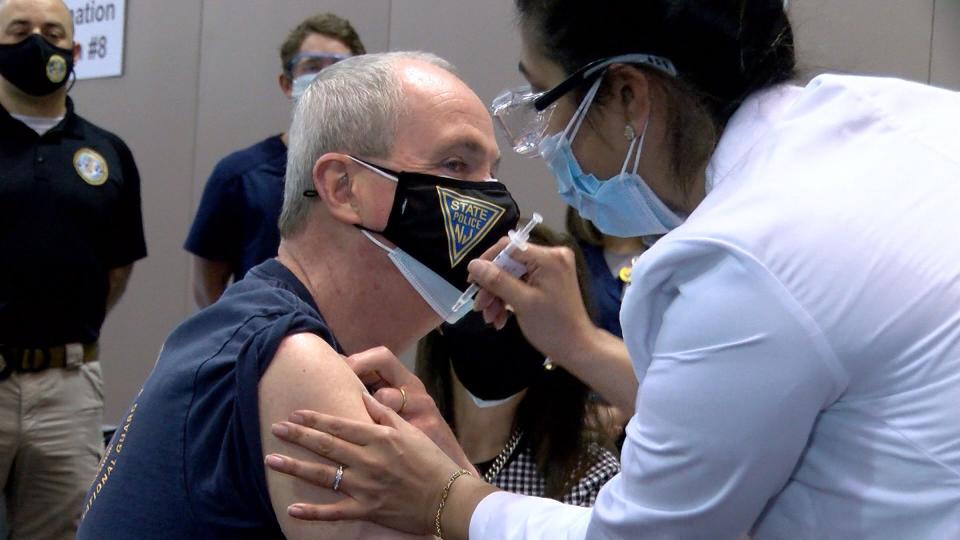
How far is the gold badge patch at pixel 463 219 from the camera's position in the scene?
161cm

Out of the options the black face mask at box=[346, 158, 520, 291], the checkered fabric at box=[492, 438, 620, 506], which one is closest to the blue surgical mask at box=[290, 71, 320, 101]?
the checkered fabric at box=[492, 438, 620, 506]

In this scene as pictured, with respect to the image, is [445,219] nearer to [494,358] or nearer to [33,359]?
[494,358]

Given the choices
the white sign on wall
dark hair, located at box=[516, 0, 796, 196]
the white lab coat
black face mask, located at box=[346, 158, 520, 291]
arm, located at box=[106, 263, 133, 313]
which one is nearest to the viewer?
the white lab coat

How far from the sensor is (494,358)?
2301mm

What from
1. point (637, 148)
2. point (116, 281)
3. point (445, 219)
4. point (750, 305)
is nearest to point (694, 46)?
point (637, 148)

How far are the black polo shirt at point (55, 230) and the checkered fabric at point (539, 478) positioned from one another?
5.57ft

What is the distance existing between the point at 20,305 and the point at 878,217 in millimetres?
2778

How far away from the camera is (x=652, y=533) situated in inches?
44.9

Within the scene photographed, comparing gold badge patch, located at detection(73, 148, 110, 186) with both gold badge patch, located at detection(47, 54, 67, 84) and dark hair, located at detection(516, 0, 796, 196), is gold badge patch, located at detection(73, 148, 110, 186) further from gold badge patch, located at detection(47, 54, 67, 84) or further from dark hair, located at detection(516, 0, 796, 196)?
dark hair, located at detection(516, 0, 796, 196)

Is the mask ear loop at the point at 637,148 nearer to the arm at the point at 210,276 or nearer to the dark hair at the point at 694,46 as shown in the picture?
the dark hair at the point at 694,46


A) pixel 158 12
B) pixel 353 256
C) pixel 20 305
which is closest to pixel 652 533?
pixel 353 256

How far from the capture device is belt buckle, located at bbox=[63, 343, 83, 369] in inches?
132

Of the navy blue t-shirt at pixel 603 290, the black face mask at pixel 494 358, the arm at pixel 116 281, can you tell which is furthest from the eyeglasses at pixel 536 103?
the arm at pixel 116 281

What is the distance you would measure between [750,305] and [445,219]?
25.6 inches
